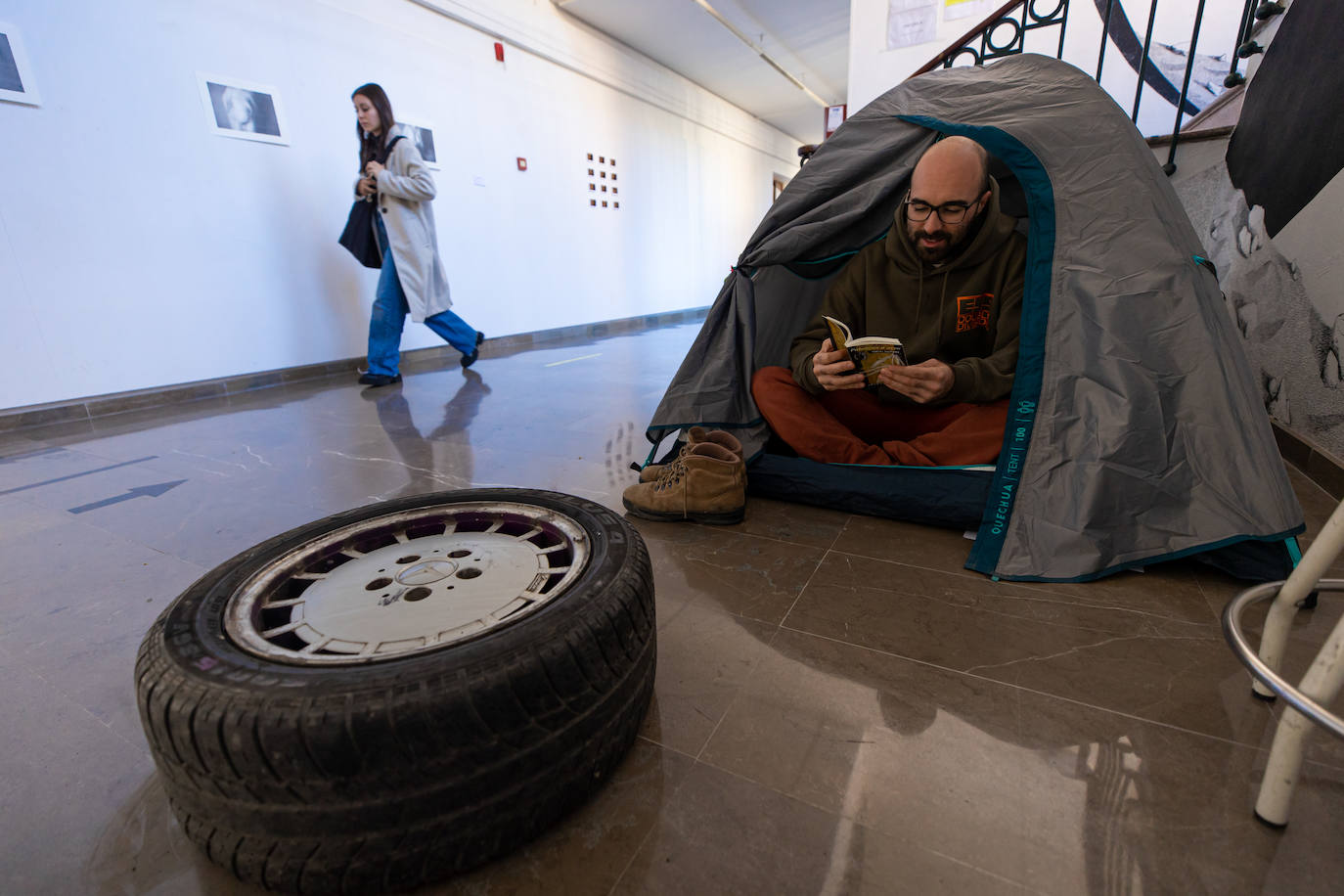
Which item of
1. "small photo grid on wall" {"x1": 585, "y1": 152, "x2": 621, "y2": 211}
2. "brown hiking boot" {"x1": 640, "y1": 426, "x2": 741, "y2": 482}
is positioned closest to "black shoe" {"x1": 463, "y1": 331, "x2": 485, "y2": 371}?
"small photo grid on wall" {"x1": 585, "y1": 152, "x2": 621, "y2": 211}

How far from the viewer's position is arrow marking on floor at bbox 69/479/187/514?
185 cm

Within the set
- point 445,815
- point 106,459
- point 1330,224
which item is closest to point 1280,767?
point 445,815

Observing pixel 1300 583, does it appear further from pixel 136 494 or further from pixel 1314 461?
pixel 136 494

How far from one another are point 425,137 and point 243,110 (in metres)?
1.21

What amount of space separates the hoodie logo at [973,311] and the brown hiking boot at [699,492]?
0.73 metres

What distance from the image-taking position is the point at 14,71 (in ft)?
8.91

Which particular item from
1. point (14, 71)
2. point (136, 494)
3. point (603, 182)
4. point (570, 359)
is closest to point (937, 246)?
point (136, 494)

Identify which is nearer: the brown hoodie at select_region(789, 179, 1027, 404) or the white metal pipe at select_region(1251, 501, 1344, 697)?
the white metal pipe at select_region(1251, 501, 1344, 697)

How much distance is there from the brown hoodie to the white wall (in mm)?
3533

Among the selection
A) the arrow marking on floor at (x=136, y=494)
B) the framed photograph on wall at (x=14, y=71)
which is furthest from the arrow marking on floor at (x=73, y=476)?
the framed photograph on wall at (x=14, y=71)

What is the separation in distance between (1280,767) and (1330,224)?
1.90 metres

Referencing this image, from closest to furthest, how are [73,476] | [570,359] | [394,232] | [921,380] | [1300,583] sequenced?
1. [1300,583]
2. [921,380]
3. [73,476]
4. [394,232]
5. [570,359]

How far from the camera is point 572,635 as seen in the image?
0.69 meters

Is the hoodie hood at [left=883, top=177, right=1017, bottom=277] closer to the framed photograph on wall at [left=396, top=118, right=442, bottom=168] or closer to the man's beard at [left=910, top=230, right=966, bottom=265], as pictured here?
the man's beard at [left=910, top=230, right=966, bottom=265]
